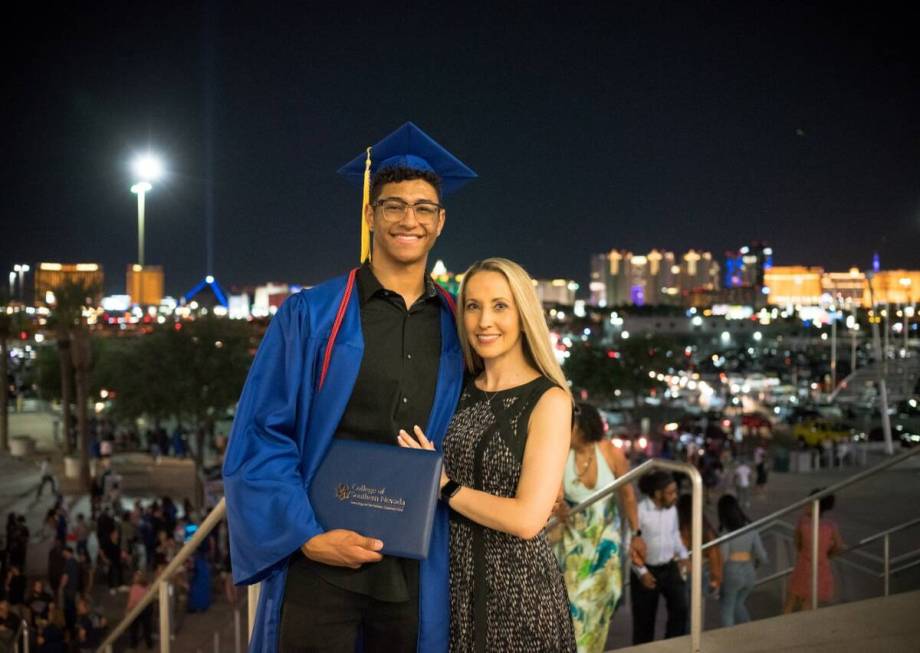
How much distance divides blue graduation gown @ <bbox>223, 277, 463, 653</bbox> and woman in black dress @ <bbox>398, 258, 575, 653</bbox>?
76 millimetres

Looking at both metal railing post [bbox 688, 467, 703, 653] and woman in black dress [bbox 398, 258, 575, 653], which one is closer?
woman in black dress [bbox 398, 258, 575, 653]

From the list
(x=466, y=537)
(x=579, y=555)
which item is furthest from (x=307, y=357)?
(x=579, y=555)

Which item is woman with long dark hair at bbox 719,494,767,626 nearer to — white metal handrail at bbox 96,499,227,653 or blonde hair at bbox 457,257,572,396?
white metal handrail at bbox 96,499,227,653

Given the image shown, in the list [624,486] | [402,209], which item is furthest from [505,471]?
[624,486]

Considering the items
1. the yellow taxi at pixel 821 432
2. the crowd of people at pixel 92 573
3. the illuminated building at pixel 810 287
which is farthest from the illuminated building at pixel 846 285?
the crowd of people at pixel 92 573

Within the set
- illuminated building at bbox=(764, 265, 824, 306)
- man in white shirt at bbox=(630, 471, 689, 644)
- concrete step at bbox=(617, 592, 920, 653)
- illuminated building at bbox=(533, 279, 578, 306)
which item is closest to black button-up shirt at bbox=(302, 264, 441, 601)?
concrete step at bbox=(617, 592, 920, 653)

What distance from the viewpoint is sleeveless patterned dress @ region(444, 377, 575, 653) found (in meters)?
2.49

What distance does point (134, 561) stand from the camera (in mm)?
12258

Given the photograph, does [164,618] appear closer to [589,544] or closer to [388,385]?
[589,544]

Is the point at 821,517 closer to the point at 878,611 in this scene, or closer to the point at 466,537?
the point at 878,611

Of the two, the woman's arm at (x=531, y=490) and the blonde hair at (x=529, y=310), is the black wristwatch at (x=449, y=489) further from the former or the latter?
the blonde hair at (x=529, y=310)

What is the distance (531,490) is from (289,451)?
686 mm

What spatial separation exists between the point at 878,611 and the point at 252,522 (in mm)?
3075

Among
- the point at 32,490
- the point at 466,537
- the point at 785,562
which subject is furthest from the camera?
the point at 32,490
